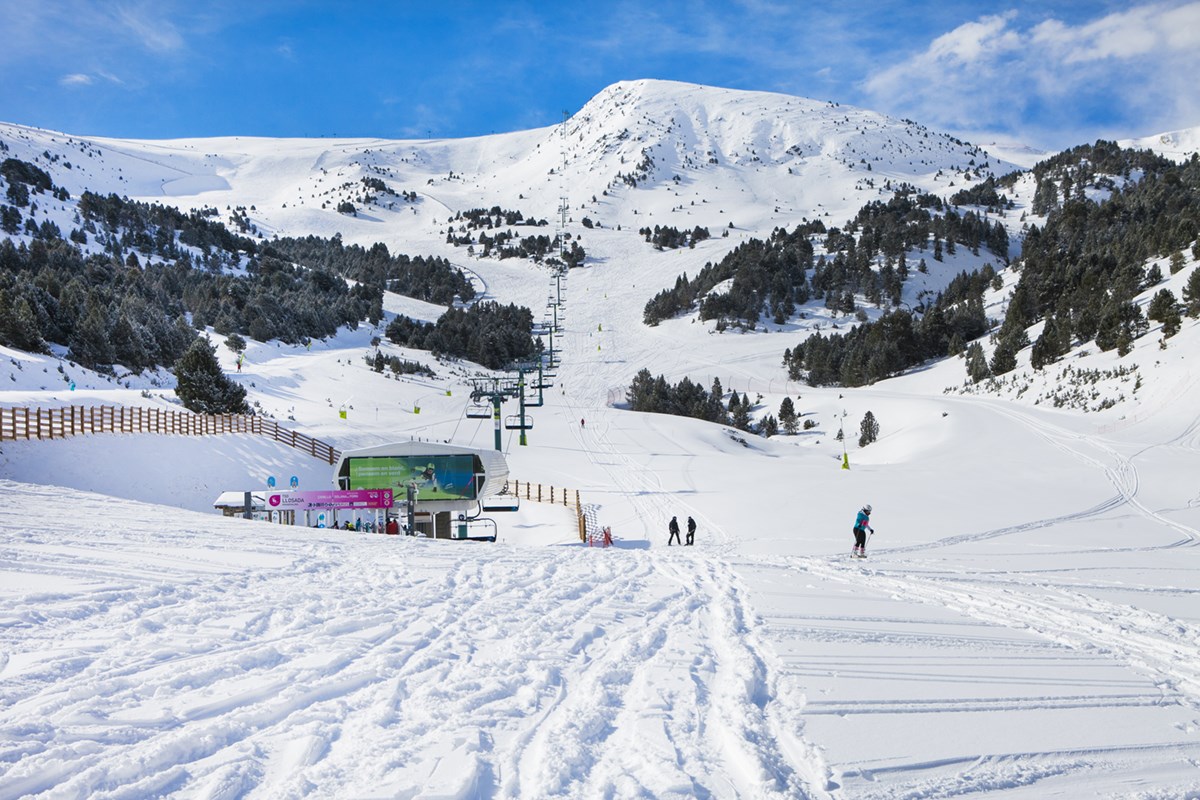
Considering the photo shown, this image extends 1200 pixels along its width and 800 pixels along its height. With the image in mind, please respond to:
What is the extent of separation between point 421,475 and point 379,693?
2056 centimetres

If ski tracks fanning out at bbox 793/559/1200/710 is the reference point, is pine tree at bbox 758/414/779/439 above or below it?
above

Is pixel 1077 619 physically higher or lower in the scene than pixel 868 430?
lower

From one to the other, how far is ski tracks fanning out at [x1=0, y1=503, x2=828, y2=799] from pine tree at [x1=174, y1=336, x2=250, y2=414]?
28.8 m

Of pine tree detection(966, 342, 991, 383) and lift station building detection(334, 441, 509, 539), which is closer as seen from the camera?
lift station building detection(334, 441, 509, 539)

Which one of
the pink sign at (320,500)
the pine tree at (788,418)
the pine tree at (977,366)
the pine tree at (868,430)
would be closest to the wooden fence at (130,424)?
the pink sign at (320,500)

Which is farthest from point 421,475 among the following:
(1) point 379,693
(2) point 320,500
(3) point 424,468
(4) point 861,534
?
(1) point 379,693

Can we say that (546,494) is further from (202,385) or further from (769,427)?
(769,427)

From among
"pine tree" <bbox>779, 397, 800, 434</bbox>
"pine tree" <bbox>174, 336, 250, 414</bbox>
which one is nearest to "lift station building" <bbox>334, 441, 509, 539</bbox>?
"pine tree" <bbox>174, 336, 250, 414</bbox>

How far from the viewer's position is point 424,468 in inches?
1007

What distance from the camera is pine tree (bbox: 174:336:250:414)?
35.9m

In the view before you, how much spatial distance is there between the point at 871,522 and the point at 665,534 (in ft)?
22.4

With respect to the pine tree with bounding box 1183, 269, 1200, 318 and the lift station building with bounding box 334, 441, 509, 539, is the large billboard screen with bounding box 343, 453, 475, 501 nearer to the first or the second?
the lift station building with bounding box 334, 441, 509, 539

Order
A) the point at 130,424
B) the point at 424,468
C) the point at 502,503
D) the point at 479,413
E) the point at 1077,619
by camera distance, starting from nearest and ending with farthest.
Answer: the point at 1077,619 < the point at 424,468 < the point at 130,424 < the point at 502,503 < the point at 479,413

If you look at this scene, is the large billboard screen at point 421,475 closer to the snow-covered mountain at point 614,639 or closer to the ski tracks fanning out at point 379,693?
the snow-covered mountain at point 614,639
